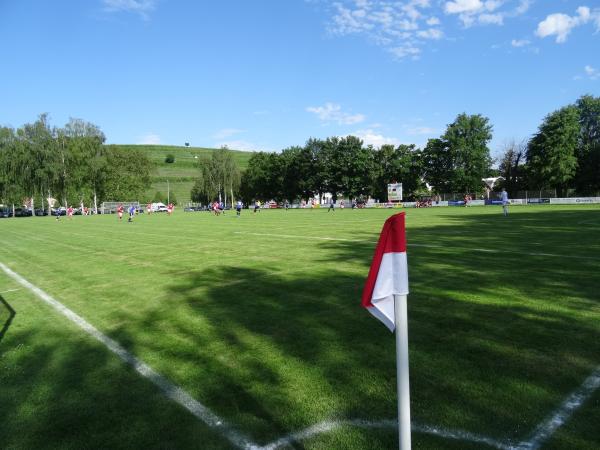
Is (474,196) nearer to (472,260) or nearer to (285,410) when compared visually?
(472,260)

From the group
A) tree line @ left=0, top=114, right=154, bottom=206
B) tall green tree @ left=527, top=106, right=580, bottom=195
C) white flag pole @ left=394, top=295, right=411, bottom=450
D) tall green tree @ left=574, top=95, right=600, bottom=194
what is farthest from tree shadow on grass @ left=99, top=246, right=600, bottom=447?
tree line @ left=0, top=114, right=154, bottom=206

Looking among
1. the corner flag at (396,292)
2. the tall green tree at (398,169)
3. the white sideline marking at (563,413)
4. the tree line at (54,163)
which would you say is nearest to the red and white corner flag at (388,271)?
the corner flag at (396,292)

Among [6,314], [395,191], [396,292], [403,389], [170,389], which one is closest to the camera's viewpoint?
[403,389]

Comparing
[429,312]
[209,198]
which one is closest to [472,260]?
[429,312]

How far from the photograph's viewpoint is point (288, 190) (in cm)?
9588

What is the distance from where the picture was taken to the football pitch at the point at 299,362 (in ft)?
10.2

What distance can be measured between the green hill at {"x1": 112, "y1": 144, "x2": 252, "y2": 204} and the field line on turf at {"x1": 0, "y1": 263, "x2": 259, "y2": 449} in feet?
389

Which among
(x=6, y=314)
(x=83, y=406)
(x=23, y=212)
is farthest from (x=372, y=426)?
(x=23, y=212)

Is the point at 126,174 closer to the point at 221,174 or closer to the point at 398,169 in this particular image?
the point at 221,174

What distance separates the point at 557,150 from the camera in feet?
214

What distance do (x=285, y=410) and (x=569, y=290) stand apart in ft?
18.9

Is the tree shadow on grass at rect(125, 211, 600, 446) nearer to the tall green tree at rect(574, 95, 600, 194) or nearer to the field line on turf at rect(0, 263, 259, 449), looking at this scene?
the field line on turf at rect(0, 263, 259, 449)

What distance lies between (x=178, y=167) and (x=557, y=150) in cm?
13668

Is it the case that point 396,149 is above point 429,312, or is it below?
above
